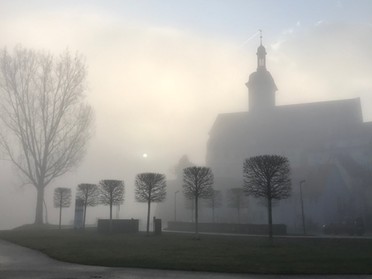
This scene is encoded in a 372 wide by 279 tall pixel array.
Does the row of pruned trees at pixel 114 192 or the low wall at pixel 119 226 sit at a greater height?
the row of pruned trees at pixel 114 192

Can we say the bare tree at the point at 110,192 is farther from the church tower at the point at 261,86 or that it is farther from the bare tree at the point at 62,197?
the church tower at the point at 261,86

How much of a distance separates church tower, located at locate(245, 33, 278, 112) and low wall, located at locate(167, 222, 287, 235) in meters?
48.2

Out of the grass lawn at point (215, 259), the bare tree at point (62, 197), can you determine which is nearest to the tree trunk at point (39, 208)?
the bare tree at point (62, 197)

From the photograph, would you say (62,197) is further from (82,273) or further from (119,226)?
(82,273)

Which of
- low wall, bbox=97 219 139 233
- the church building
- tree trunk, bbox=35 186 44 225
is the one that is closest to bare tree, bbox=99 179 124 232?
low wall, bbox=97 219 139 233

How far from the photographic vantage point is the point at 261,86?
307ft

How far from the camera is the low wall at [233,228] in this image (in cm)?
4412

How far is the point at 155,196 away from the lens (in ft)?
143

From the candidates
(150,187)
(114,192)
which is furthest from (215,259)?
(114,192)

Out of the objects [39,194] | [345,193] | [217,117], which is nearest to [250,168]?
[39,194]

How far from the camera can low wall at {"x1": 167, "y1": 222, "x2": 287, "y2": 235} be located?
44.1 metres

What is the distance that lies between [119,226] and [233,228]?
44.7 feet

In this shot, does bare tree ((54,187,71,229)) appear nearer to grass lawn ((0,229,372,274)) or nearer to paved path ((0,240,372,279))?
grass lawn ((0,229,372,274))

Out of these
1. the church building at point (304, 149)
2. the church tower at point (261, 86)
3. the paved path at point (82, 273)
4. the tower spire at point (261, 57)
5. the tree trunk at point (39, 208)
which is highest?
the tower spire at point (261, 57)
